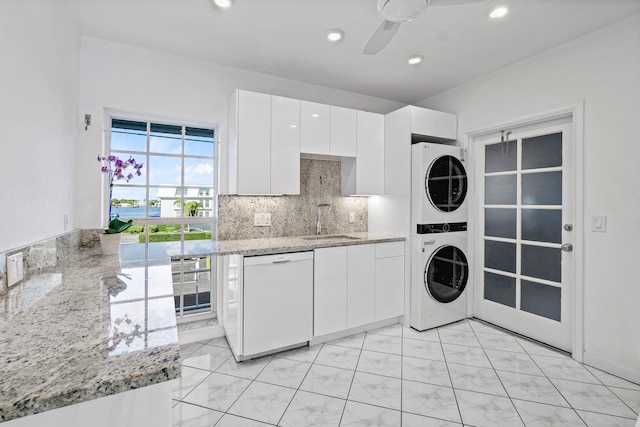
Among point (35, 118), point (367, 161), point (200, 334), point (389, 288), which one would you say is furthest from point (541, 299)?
point (35, 118)

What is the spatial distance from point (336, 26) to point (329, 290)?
217 cm

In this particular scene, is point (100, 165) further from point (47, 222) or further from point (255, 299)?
point (255, 299)

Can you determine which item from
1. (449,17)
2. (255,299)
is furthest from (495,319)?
(449,17)

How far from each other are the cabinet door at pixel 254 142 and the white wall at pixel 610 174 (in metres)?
2.50

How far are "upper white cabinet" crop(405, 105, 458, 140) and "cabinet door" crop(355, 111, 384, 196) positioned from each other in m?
0.40

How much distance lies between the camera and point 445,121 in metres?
3.25

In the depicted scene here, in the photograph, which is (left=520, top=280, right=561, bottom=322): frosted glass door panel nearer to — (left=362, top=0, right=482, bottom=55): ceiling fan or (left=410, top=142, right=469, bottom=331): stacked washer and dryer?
(left=410, top=142, right=469, bottom=331): stacked washer and dryer

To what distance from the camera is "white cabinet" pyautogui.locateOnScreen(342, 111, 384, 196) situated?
3188 mm

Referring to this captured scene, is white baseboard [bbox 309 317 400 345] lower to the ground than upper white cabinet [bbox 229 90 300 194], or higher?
lower

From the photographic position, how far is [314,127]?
2.90 meters

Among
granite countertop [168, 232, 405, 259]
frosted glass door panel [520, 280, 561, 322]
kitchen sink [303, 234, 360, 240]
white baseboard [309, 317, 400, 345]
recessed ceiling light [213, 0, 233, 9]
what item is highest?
recessed ceiling light [213, 0, 233, 9]

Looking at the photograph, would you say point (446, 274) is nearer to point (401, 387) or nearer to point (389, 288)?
point (389, 288)

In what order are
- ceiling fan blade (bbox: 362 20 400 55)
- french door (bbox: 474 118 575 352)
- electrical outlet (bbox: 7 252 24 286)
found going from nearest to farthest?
electrical outlet (bbox: 7 252 24 286)
ceiling fan blade (bbox: 362 20 400 55)
french door (bbox: 474 118 575 352)

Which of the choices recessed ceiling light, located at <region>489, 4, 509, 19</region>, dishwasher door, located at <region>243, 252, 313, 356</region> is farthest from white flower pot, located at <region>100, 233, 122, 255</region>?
recessed ceiling light, located at <region>489, 4, 509, 19</region>
